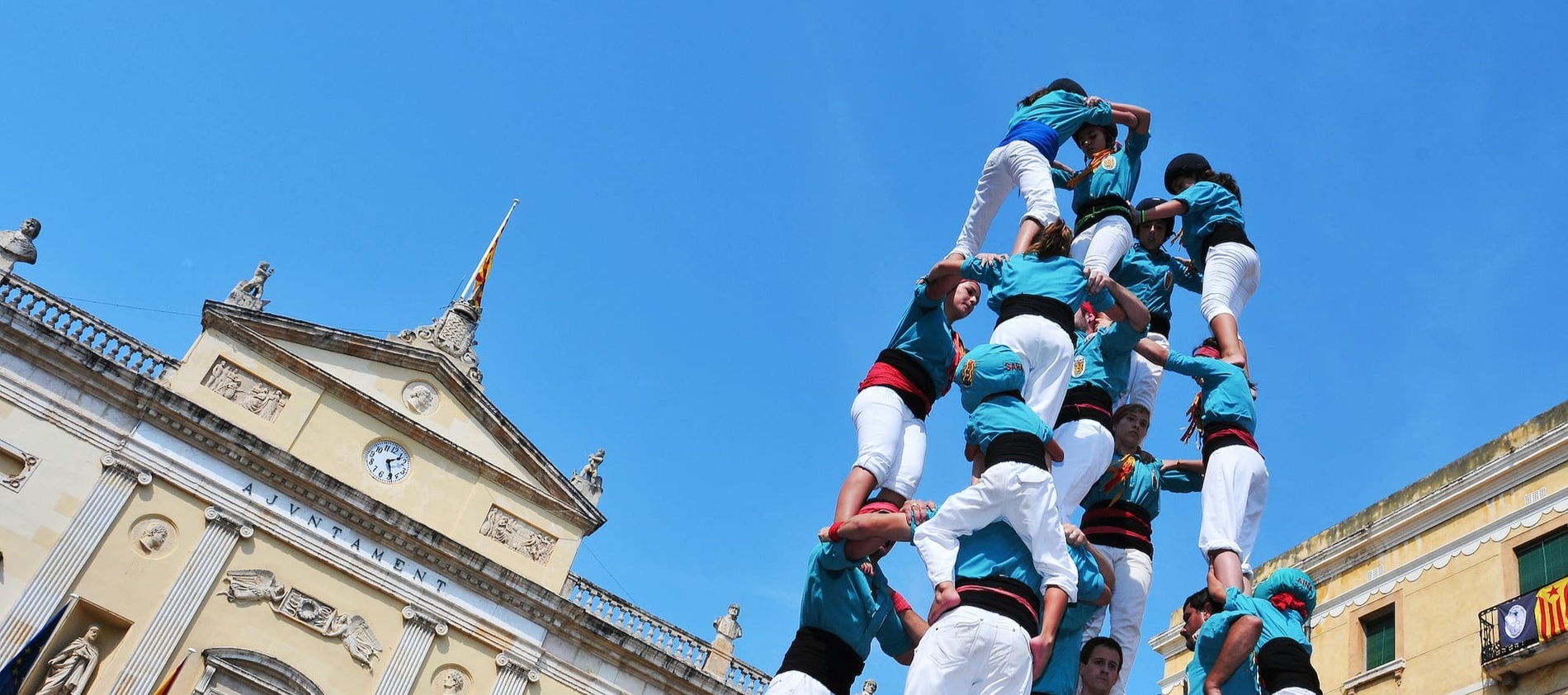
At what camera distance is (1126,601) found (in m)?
7.54

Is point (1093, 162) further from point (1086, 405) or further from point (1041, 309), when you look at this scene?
point (1041, 309)

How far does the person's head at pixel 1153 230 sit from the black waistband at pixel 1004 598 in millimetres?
4388

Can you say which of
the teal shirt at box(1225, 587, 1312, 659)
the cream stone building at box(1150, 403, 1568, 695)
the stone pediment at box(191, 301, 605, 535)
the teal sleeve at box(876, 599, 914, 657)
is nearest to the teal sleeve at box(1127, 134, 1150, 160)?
the teal shirt at box(1225, 587, 1312, 659)

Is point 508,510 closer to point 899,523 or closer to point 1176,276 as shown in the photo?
point 1176,276

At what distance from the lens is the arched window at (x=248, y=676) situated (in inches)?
762

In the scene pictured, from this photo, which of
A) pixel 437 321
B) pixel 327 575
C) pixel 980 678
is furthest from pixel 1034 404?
pixel 437 321

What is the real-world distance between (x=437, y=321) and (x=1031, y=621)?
841 inches

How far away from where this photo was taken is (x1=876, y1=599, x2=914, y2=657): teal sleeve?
646cm

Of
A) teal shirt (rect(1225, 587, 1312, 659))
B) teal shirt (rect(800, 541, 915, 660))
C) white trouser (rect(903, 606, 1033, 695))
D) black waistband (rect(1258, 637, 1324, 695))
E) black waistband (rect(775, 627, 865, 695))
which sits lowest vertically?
white trouser (rect(903, 606, 1033, 695))

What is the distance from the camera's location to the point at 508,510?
23281mm

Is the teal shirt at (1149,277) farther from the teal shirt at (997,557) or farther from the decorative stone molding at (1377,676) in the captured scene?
the decorative stone molding at (1377,676)

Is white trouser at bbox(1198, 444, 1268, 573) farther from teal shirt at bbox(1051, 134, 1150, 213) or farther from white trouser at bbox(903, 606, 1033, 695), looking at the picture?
white trouser at bbox(903, 606, 1033, 695)

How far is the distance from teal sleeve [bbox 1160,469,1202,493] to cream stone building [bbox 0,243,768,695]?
15990 millimetres

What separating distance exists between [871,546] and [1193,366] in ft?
9.74
